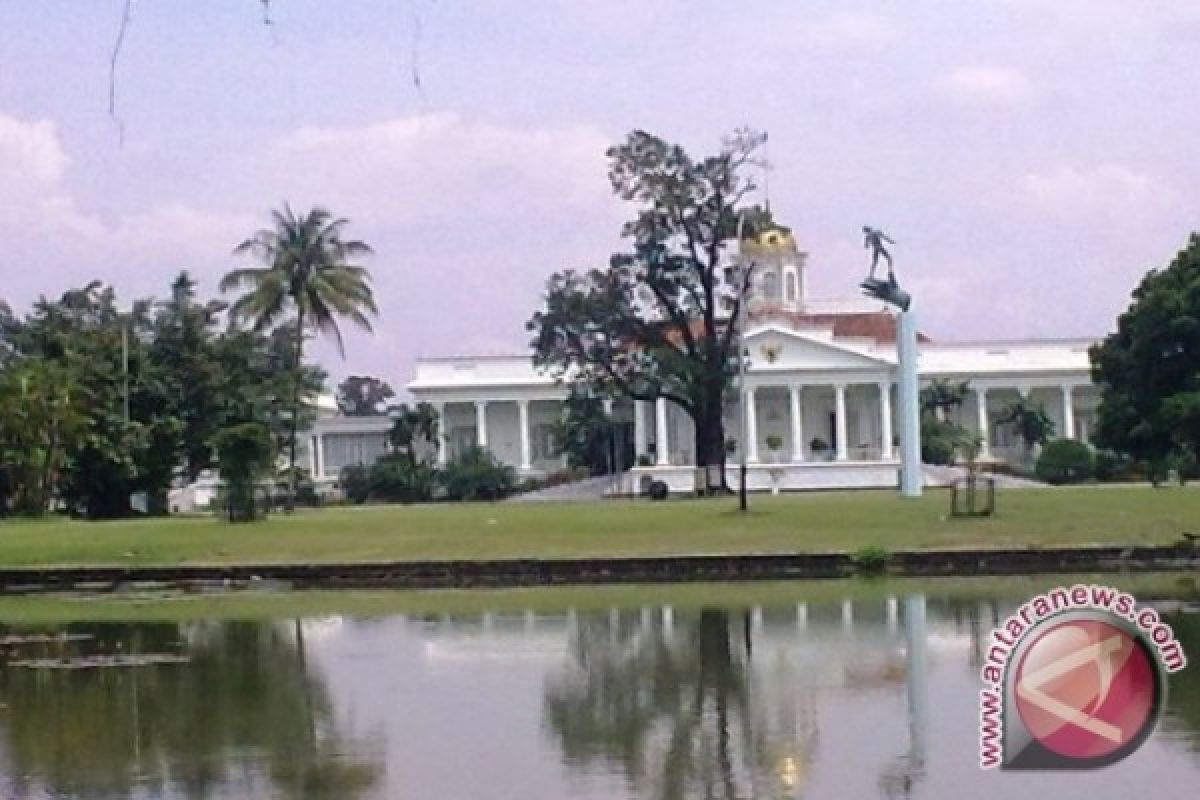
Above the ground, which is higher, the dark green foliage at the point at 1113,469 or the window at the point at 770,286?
the window at the point at 770,286

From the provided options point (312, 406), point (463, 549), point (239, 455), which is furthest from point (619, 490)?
point (463, 549)

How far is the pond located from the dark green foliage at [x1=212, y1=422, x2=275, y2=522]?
62.5 feet

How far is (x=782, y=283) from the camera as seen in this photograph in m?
96.3

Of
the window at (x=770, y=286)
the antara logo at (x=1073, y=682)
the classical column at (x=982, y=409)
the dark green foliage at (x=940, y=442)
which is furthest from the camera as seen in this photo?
the window at (x=770, y=286)

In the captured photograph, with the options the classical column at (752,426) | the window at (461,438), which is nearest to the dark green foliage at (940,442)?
the classical column at (752,426)

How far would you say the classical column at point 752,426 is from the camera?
8706 cm

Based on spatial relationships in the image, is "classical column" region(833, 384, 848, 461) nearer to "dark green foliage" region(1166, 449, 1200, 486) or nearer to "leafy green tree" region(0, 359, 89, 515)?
"dark green foliage" region(1166, 449, 1200, 486)

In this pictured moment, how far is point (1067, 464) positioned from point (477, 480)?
2164cm

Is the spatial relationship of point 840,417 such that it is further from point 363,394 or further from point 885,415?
point 363,394

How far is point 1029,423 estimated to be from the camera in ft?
293

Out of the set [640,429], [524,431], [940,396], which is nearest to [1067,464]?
[940,396]

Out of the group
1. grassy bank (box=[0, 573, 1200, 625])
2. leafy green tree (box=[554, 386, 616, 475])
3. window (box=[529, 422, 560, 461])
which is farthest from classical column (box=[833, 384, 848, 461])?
grassy bank (box=[0, 573, 1200, 625])

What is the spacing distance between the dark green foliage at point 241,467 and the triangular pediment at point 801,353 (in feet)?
143

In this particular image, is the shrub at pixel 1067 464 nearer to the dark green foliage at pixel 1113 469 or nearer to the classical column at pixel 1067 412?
the dark green foliage at pixel 1113 469
